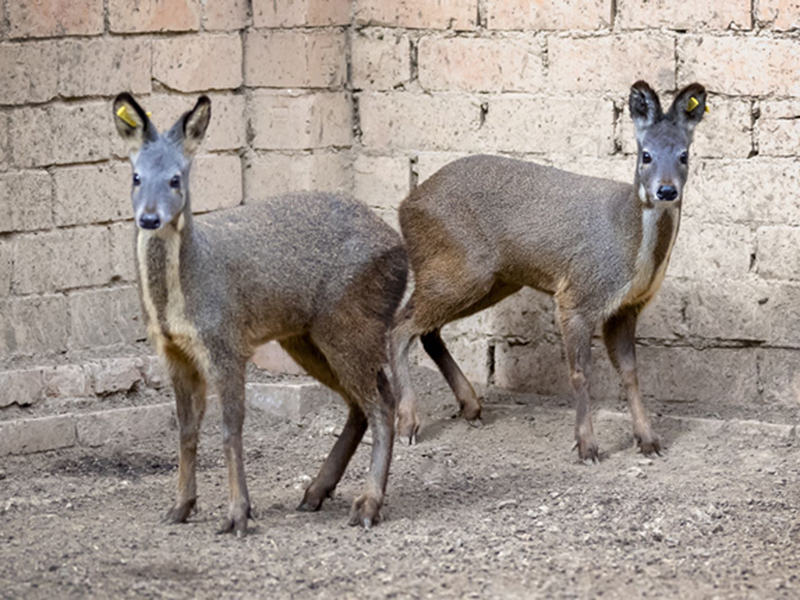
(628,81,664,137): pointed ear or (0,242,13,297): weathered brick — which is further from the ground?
(628,81,664,137): pointed ear

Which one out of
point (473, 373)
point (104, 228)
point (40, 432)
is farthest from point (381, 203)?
point (40, 432)

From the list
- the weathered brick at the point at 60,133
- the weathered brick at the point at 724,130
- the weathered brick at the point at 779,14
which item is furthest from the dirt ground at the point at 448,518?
the weathered brick at the point at 779,14

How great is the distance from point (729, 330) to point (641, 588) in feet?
8.65

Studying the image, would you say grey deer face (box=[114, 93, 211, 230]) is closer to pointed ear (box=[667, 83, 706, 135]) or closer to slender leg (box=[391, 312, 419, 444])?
slender leg (box=[391, 312, 419, 444])

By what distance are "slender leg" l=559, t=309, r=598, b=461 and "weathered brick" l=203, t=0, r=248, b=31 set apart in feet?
8.36

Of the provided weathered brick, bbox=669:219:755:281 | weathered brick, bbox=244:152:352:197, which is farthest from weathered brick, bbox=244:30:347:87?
weathered brick, bbox=669:219:755:281

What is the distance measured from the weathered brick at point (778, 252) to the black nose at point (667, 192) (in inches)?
35.7

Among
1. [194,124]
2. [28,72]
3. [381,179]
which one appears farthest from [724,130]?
[28,72]

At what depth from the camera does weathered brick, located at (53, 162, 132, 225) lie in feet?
25.8

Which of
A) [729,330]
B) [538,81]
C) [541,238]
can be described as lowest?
[729,330]

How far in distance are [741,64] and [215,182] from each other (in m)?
2.95

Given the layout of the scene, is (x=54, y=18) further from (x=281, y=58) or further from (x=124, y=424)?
(x=124, y=424)

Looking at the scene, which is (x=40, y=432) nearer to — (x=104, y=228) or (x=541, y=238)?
(x=104, y=228)

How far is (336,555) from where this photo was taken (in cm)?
594
